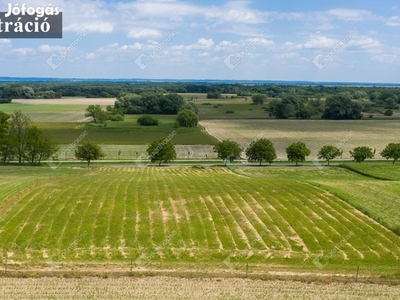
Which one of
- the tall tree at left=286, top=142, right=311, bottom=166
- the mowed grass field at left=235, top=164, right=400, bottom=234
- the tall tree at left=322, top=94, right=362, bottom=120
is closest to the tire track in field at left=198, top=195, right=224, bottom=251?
the mowed grass field at left=235, top=164, right=400, bottom=234

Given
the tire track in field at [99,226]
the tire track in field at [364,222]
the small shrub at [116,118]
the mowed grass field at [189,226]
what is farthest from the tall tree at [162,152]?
the small shrub at [116,118]

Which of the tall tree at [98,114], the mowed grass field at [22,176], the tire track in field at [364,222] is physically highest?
the tall tree at [98,114]

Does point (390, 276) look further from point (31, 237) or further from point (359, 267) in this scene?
point (31, 237)

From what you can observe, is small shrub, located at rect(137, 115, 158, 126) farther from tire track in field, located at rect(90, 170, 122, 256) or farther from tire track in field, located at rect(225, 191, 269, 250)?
tire track in field, located at rect(225, 191, 269, 250)

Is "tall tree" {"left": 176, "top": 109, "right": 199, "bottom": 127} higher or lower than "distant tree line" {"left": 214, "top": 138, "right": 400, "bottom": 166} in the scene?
higher

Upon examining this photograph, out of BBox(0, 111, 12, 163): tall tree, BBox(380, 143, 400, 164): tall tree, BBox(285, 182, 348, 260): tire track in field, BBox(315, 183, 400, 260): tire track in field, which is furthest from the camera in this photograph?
BBox(380, 143, 400, 164): tall tree

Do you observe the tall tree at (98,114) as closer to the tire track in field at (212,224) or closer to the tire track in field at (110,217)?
the tire track in field at (110,217)
